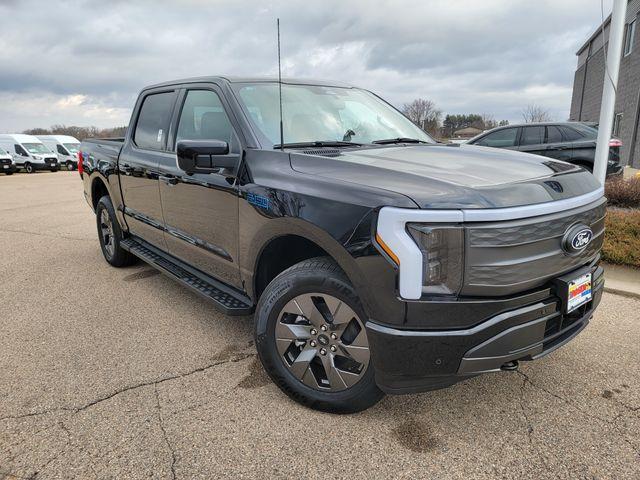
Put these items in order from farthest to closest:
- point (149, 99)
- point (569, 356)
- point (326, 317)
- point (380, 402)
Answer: point (149, 99) < point (569, 356) < point (380, 402) < point (326, 317)

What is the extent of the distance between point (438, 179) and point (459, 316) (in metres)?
0.62

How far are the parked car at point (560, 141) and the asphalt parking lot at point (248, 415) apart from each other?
6350mm

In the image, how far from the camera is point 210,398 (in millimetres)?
2658

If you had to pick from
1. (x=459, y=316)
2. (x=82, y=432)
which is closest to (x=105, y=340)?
(x=82, y=432)

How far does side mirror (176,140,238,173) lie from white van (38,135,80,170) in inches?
1284

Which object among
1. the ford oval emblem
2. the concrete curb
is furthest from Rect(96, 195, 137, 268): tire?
the concrete curb

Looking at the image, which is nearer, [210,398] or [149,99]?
[210,398]

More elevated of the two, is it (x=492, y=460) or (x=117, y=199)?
(x=117, y=199)

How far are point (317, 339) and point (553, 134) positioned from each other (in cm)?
898

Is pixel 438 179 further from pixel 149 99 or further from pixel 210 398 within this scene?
pixel 149 99

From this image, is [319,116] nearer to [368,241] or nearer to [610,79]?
[368,241]

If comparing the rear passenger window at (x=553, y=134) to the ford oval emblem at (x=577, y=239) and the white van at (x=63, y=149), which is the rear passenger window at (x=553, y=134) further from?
the white van at (x=63, y=149)

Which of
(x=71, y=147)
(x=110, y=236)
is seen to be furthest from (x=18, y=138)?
(x=110, y=236)

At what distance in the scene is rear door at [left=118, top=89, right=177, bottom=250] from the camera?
390cm
